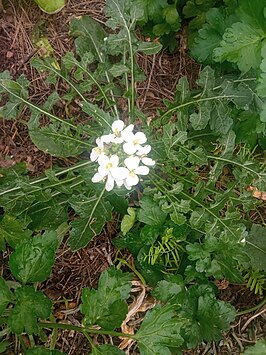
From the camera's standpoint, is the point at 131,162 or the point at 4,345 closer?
the point at 131,162

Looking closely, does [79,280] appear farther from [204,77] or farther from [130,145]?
[204,77]

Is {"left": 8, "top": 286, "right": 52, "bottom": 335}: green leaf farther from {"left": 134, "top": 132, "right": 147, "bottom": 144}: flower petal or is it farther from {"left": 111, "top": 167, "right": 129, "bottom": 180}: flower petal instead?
{"left": 134, "top": 132, "right": 147, "bottom": 144}: flower petal

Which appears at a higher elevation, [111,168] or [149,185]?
[111,168]

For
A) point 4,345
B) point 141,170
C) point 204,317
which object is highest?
point 141,170

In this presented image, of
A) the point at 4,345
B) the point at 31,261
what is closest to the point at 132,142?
the point at 31,261

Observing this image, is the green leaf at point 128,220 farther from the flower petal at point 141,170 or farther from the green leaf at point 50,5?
the green leaf at point 50,5

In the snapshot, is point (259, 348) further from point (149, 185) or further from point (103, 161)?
point (103, 161)

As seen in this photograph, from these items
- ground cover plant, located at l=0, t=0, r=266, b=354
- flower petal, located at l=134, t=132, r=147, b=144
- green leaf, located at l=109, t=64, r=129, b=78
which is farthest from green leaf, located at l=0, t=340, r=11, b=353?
green leaf, located at l=109, t=64, r=129, b=78
